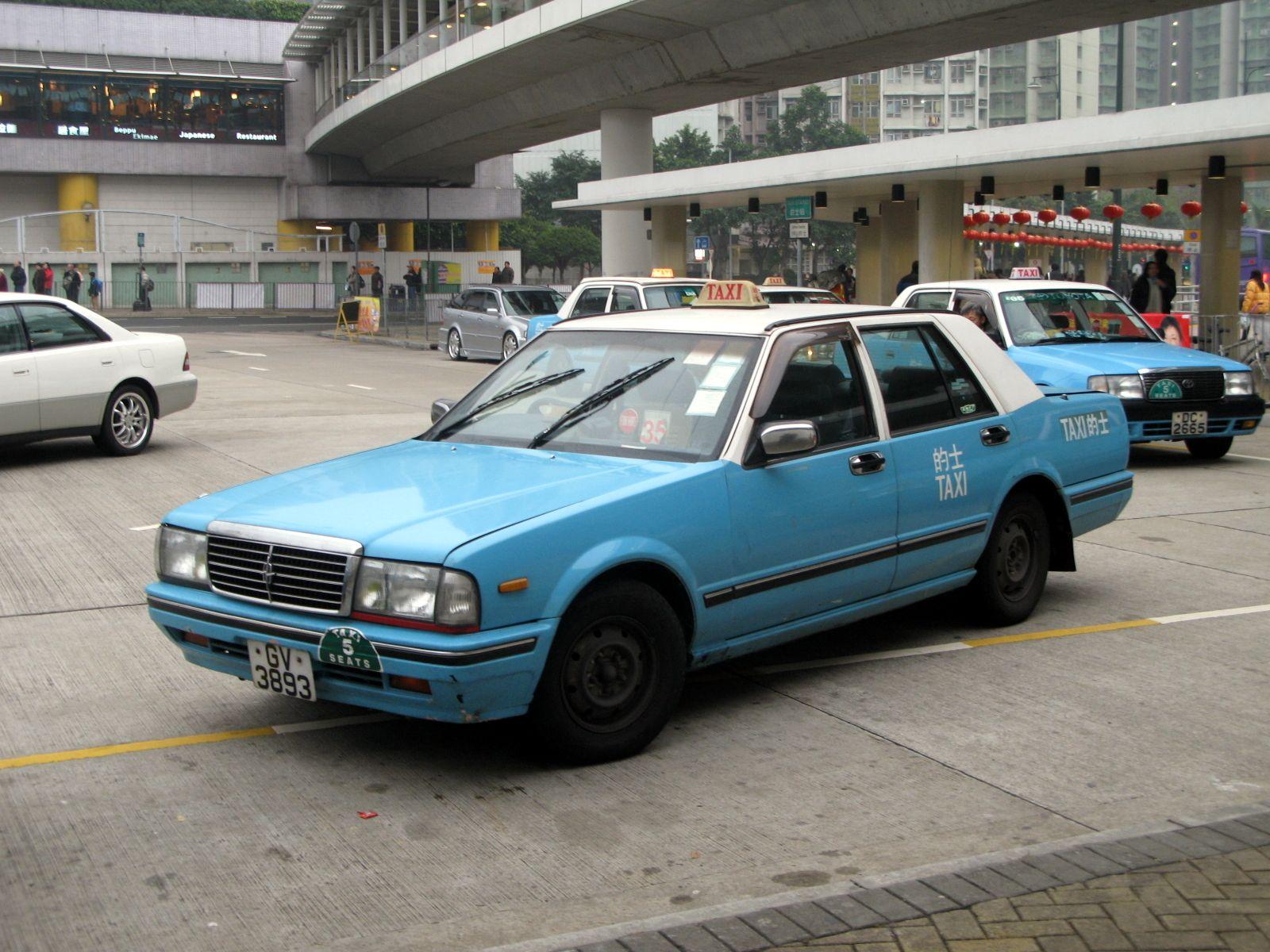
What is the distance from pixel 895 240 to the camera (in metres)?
36.8

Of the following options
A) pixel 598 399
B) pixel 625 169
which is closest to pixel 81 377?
pixel 598 399

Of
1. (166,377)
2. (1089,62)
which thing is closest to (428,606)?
(166,377)

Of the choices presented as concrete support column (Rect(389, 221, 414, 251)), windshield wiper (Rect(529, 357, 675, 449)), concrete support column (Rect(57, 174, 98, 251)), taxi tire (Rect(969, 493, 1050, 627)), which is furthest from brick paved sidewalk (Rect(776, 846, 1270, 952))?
concrete support column (Rect(389, 221, 414, 251))

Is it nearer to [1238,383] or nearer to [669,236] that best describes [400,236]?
[669,236]

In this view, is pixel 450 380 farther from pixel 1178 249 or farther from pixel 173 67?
pixel 1178 249

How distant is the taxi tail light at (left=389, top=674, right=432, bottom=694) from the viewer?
A: 4.73 metres

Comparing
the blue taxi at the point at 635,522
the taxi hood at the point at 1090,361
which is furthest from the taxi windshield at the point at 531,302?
the blue taxi at the point at 635,522

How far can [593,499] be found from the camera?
5.07 metres

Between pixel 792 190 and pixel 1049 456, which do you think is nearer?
pixel 1049 456

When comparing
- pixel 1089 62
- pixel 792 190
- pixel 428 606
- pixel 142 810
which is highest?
pixel 1089 62

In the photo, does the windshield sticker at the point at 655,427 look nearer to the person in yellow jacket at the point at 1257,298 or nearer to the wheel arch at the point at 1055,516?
the wheel arch at the point at 1055,516

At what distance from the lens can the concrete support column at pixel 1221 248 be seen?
79.1 feet

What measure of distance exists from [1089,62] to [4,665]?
48367 millimetres

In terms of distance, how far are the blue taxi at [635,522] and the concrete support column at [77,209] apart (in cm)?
6467
